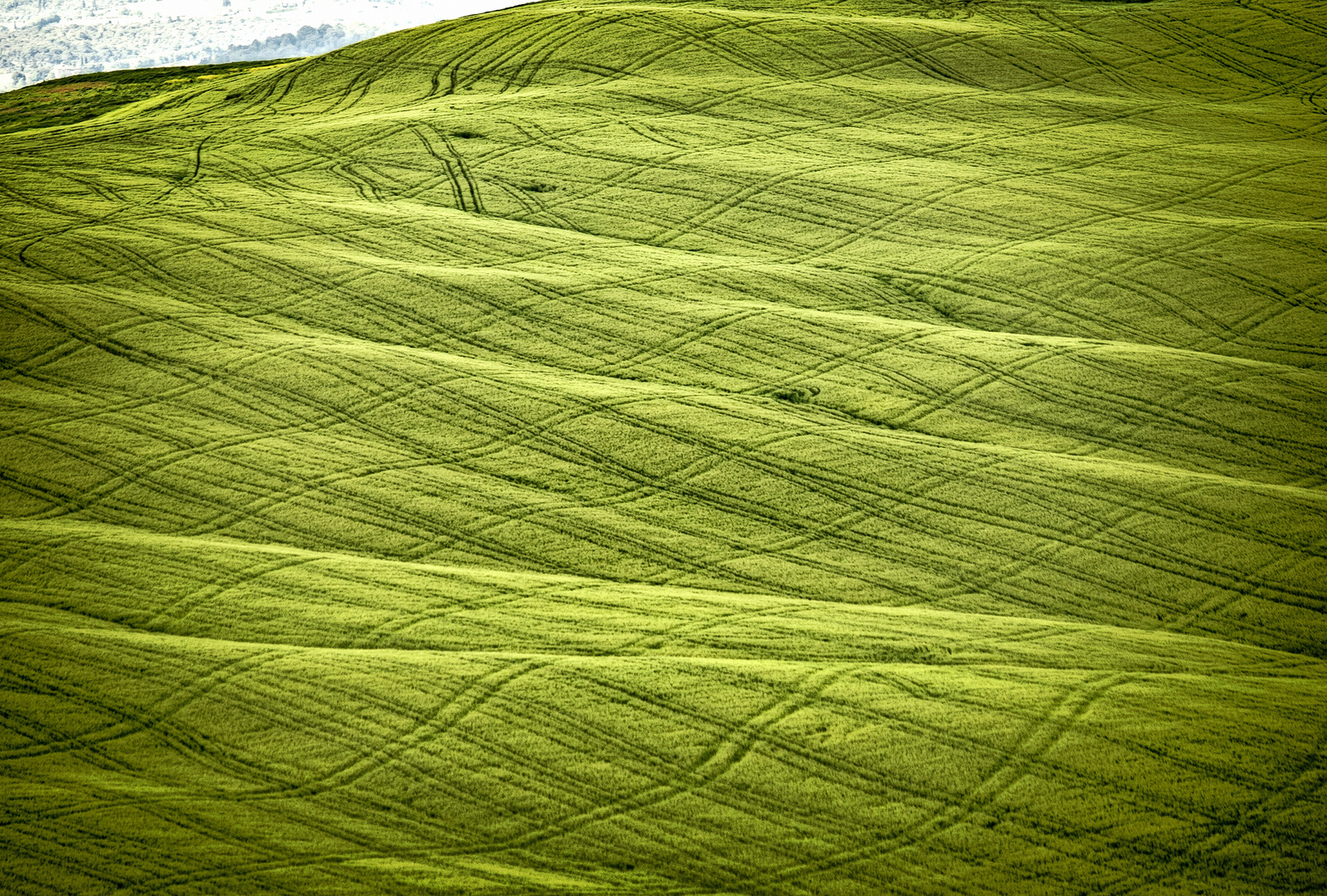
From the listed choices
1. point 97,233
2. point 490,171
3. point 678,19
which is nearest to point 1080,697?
point 490,171

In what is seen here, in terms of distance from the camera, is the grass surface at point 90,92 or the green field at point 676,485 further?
the grass surface at point 90,92

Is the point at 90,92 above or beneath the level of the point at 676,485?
above

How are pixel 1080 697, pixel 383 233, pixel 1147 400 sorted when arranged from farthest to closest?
pixel 383 233, pixel 1147 400, pixel 1080 697

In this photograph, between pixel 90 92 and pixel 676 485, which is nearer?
pixel 676 485

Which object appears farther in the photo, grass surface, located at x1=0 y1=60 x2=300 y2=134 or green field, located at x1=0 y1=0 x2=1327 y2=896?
grass surface, located at x1=0 y1=60 x2=300 y2=134

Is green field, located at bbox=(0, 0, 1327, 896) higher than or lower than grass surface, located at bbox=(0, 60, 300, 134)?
lower

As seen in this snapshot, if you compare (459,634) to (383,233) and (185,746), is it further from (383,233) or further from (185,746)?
(383,233)

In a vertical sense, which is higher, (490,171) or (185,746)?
(490,171)

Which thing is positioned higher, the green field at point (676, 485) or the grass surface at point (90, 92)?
the grass surface at point (90, 92)
